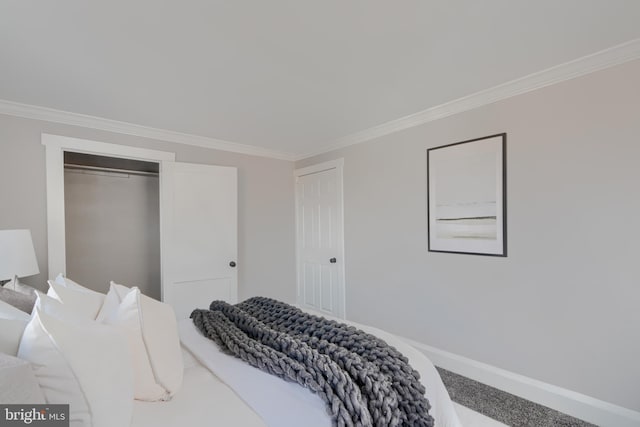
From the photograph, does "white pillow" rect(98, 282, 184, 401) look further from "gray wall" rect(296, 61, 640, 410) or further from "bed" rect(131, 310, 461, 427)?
"gray wall" rect(296, 61, 640, 410)

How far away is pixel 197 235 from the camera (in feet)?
11.2

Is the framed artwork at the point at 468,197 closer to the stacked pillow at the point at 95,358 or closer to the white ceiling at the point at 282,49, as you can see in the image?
the white ceiling at the point at 282,49

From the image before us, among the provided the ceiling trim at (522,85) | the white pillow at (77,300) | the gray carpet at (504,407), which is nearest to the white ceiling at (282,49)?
the ceiling trim at (522,85)

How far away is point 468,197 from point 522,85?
0.91m

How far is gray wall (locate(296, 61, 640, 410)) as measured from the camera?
5.96 ft

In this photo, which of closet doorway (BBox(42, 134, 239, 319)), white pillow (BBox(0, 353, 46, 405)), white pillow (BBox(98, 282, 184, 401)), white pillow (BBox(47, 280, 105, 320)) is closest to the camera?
white pillow (BBox(0, 353, 46, 405))

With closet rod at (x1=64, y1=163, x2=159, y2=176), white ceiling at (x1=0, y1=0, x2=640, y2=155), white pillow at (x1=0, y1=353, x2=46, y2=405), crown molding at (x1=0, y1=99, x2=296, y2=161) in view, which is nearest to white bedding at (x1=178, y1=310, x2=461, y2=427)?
white pillow at (x1=0, y1=353, x2=46, y2=405)

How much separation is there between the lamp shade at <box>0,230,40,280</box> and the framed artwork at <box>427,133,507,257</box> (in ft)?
10.6

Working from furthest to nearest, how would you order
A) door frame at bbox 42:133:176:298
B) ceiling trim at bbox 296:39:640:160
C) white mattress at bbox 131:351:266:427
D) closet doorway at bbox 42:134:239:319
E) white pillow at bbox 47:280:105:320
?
closet doorway at bbox 42:134:239:319, door frame at bbox 42:133:176:298, ceiling trim at bbox 296:39:640:160, white pillow at bbox 47:280:105:320, white mattress at bbox 131:351:266:427

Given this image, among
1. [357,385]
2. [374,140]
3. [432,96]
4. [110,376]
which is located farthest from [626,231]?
[110,376]

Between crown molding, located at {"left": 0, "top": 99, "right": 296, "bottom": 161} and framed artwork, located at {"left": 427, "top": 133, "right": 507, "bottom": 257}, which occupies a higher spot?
crown molding, located at {"left": 0, "top": 99, "right": 296, "bottom": 161}

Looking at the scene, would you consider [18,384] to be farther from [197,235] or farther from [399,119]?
[399,119]

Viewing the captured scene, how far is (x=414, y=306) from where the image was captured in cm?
290

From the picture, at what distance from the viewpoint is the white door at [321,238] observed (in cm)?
371
